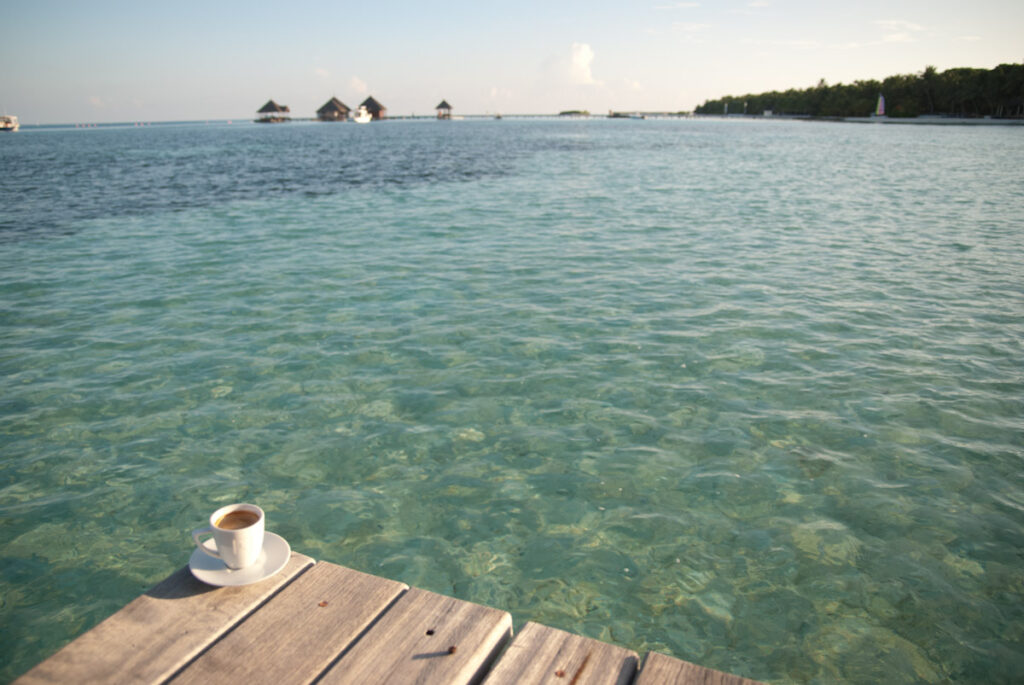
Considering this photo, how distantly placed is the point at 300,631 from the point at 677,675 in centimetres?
151

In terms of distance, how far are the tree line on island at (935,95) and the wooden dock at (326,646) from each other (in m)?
140

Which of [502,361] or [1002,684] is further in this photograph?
[502,361]

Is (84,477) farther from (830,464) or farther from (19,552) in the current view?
(830,464)

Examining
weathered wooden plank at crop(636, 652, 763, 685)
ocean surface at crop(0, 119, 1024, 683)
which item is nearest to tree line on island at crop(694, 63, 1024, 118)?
ocean surface at crop(0, 119, 1024, 683)

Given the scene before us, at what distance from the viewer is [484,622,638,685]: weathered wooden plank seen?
7.11ft

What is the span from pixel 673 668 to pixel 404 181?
30826 millimetres

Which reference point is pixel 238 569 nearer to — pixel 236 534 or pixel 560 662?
pixel 236 534

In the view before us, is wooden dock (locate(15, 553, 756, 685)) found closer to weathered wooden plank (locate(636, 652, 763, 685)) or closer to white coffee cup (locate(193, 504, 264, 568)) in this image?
weathered wooden plank (locate(636, 652, 763, 685))

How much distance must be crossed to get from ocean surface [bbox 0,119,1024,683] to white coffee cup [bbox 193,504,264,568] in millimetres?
2172

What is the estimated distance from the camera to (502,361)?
27.5ft

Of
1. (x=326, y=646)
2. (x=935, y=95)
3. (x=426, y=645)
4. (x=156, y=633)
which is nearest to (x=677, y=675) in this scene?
(x=426, y=645)

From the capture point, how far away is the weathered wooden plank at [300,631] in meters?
2.17

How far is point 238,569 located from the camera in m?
2.63

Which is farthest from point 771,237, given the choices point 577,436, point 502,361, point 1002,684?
point 1002,684
